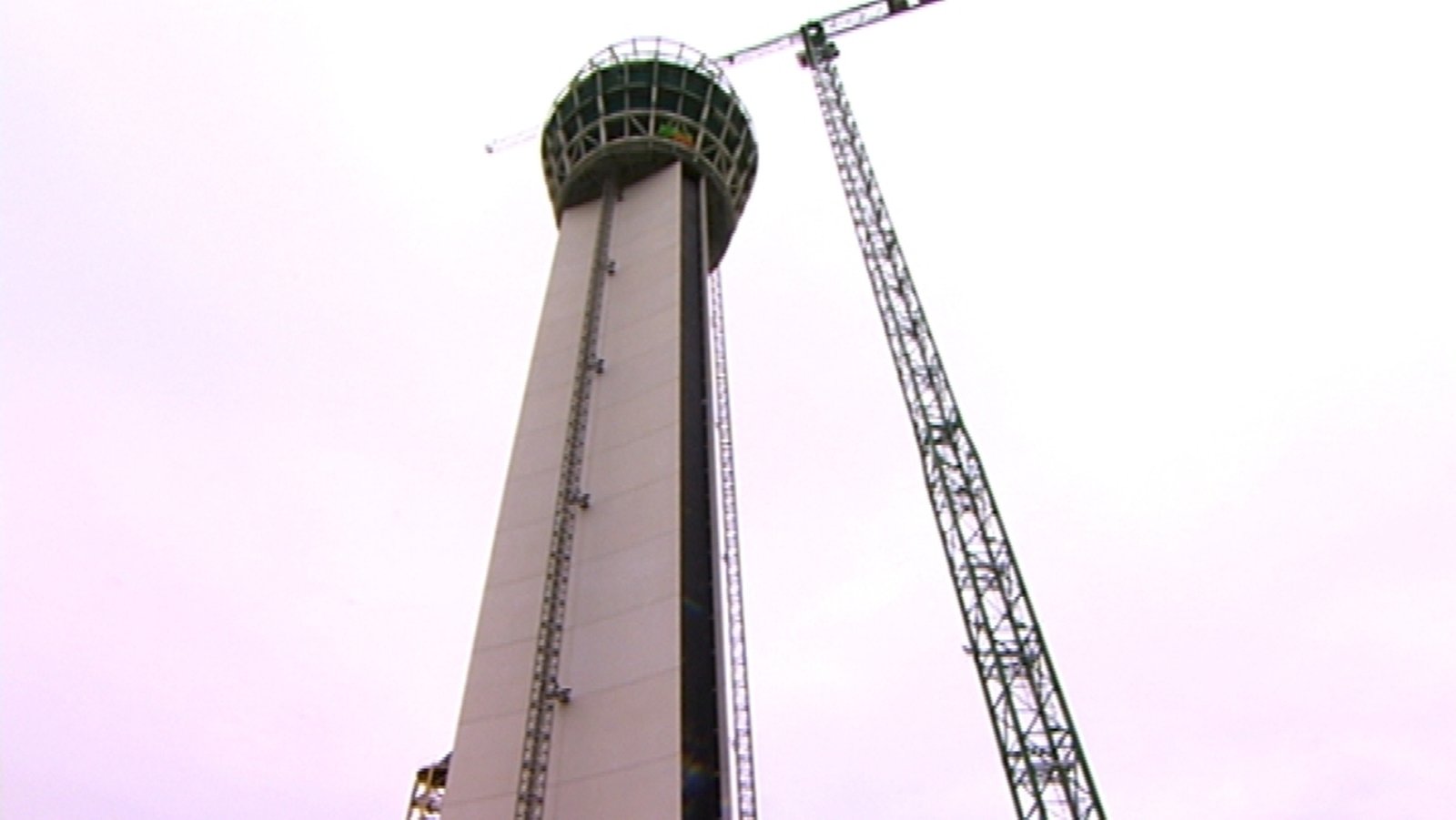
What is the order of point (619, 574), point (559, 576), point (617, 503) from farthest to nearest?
point (617, 503) < point (619, 574) < point (559, 576)

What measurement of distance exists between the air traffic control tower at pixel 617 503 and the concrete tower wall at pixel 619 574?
8cm

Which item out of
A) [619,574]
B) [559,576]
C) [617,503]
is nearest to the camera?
[559,576]

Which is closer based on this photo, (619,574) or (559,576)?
(559,576)

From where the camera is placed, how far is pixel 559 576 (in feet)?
132

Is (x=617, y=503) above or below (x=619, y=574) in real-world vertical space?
above

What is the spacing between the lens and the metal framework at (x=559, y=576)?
3494 centimetres

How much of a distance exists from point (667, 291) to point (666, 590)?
758 inches

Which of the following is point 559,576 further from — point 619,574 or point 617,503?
point 617,503

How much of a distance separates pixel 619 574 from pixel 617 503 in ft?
12.9

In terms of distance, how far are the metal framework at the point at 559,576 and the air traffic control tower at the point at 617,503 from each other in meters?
0.10

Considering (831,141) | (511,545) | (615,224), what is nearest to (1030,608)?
(511,545)

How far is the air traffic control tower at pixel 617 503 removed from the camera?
3538cm

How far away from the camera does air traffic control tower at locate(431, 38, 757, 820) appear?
35.4 metres

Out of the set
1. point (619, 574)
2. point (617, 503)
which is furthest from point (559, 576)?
point (617, 503)
